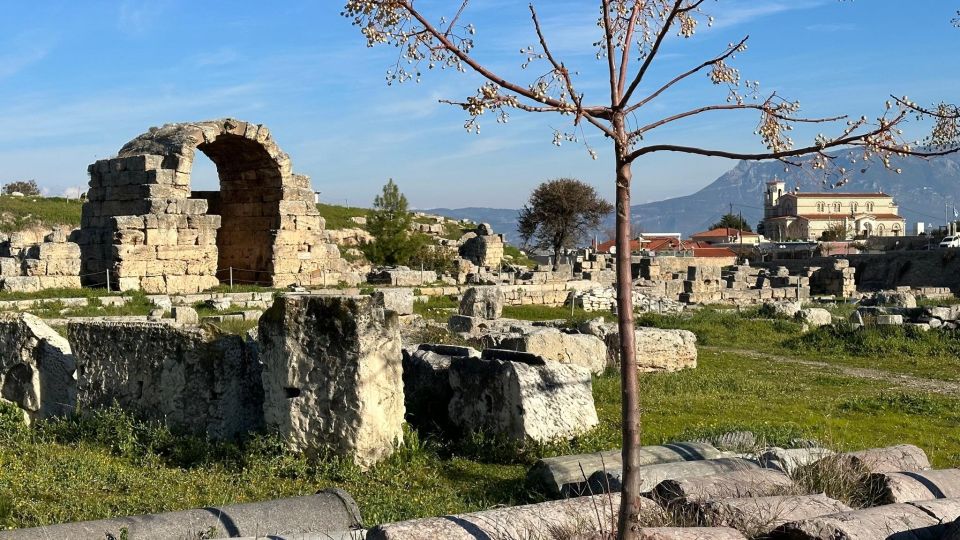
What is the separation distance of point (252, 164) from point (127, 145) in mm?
3507

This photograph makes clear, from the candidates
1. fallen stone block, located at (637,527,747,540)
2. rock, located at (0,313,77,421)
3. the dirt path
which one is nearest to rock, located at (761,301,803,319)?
the dirt path

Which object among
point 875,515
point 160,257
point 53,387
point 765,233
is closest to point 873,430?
point 875,515

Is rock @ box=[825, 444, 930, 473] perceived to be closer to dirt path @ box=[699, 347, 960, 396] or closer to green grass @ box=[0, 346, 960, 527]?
green grass @ box=[0, 346, 960, 527]

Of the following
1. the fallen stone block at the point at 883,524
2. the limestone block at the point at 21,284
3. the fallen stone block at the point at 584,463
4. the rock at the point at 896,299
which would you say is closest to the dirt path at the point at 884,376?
the fallen stone block at the point at 584,463

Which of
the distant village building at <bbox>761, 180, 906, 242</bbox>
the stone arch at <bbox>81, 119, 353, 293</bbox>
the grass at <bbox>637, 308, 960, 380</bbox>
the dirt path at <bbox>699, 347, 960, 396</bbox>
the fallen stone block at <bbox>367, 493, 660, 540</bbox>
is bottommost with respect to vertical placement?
the dirt path at <bbox>699, 347, 960, 396</bbox>

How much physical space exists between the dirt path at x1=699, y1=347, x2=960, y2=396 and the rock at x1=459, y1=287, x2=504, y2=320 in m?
6.35

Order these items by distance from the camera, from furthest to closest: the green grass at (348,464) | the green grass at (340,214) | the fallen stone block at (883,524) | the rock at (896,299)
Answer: the green grass at (340,214) → the rock at (896,299) → the green grass at (348,464) → the fallen stone block at (883,524)

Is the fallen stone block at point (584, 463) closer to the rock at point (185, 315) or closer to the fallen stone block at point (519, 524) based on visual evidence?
the fallen stone block at point (519, 524)

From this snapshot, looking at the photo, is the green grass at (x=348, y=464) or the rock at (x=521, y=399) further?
the rock at (x=521, y=399)

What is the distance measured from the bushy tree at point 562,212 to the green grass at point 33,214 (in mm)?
29026

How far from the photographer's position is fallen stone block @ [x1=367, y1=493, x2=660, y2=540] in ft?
16.5

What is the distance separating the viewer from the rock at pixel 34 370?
33.8ft

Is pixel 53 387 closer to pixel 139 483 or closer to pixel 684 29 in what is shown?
pixel 139 483

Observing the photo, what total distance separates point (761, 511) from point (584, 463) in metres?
2.19
